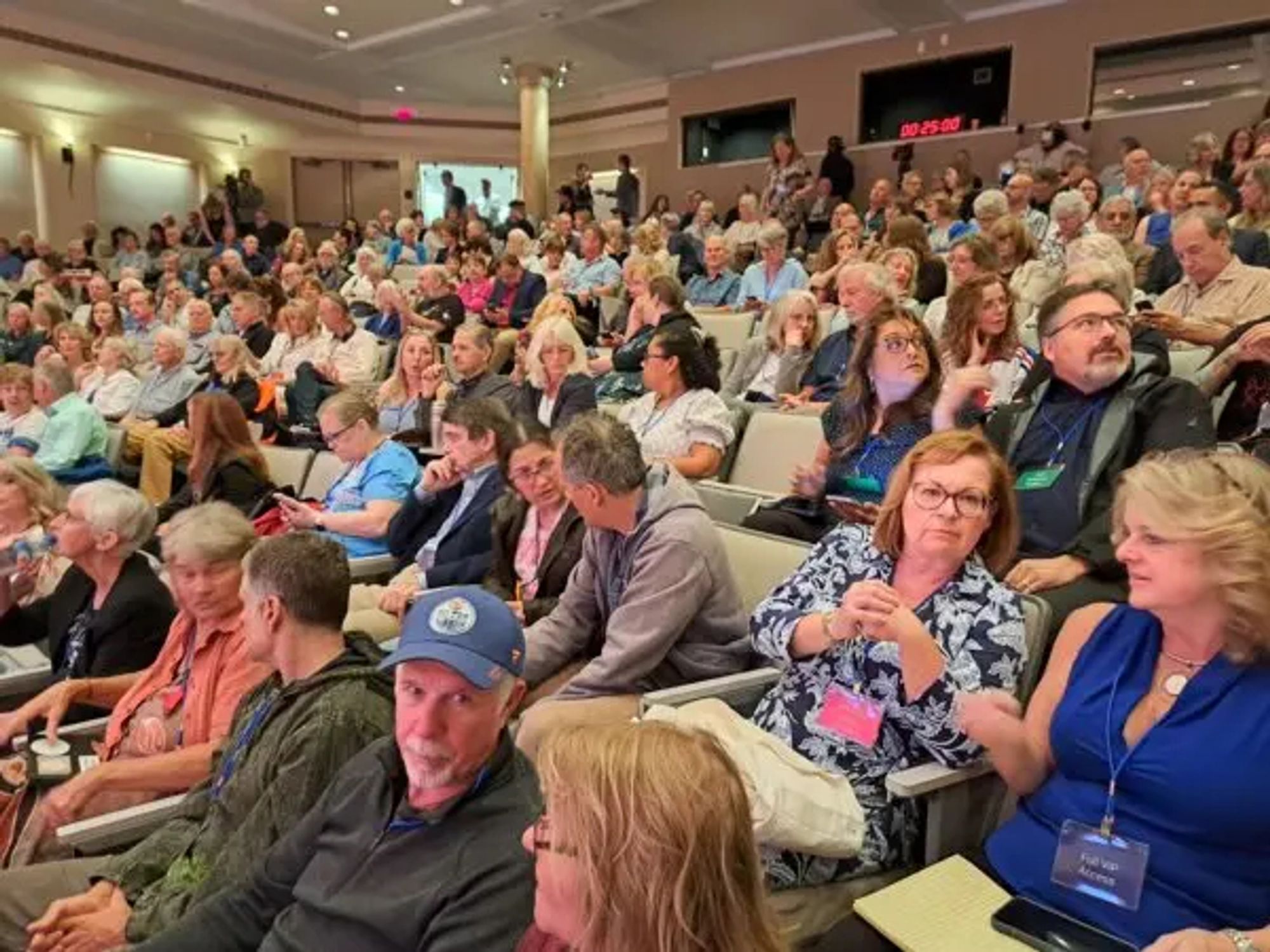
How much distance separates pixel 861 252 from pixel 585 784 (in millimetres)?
5016

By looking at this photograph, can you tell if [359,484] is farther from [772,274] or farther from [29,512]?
[772,274]

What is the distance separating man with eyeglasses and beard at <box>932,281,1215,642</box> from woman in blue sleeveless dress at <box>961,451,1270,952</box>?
1.99ft

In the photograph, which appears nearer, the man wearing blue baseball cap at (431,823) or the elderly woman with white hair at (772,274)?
the man wearing blue baseball cap at (431,823)

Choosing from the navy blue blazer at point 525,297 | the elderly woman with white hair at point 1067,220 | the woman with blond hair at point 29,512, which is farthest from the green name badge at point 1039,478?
the navy blue blazer at point 525,297

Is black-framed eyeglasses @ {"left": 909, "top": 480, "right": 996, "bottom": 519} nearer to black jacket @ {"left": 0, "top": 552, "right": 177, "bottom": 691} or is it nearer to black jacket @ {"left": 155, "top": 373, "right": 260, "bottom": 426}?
black jacket @ {"left": 0, "top": 552, "right": 177, "bottom": 691}

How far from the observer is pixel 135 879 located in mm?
1688

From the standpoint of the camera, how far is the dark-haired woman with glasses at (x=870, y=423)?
2.88 meters

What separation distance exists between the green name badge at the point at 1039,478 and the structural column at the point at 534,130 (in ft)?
38.2

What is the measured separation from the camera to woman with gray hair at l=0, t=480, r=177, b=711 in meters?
2.45

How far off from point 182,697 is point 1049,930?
1741 mm

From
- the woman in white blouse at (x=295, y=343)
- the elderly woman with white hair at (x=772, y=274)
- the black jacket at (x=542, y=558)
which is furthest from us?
the woman in white blouse at (x=295, y=343)

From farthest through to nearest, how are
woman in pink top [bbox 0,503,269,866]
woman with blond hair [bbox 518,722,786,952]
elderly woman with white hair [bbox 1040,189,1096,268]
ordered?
elderly woman with white hair [bbox 1040,189,1096,268]
woman in pink top [bbox 0,503,269,866]
woman with blond hair [bbox 518,722,786,952]

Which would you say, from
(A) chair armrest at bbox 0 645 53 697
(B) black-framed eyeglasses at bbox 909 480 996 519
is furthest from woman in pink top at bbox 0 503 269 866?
(B) black-framed eyeglasses at bbox 909 480 996 519

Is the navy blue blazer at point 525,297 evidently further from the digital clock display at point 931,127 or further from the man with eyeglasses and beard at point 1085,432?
the digital clock display at point 931,127
